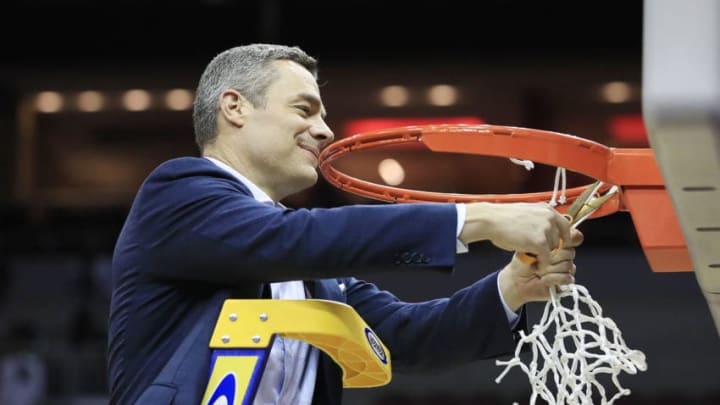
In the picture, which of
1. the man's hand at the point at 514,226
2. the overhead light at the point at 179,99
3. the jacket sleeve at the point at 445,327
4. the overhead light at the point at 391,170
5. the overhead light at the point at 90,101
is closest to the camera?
the man's hand at the point at 514,226

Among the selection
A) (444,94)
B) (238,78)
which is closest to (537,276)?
(238,78)

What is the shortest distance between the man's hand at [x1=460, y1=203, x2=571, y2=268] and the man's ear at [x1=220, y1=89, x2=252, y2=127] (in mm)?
616

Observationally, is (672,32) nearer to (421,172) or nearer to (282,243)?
(282,243)

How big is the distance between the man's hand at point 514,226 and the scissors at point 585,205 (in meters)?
0.19

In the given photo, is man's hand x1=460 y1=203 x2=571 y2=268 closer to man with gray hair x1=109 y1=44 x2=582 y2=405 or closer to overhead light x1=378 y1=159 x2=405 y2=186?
man with gray hair x1=109 y1=44 x2=582 y2=405

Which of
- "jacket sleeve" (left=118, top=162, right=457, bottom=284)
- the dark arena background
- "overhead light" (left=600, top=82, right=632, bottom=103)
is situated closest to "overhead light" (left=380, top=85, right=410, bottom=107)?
the dark arena background

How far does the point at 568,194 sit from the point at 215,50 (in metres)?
7.39

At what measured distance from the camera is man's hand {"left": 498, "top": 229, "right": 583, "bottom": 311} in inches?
92.2

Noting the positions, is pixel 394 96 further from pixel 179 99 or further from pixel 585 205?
pixel 585 205

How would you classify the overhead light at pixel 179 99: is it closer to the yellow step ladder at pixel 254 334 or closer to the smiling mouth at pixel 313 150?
the smiling mouth at pixel 313 150

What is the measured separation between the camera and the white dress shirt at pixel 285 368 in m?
2.35

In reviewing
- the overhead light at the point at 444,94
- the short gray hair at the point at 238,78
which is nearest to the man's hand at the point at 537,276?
the short gray hair at the point at 238,78

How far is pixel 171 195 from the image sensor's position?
222 cm

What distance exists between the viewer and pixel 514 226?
206cm
